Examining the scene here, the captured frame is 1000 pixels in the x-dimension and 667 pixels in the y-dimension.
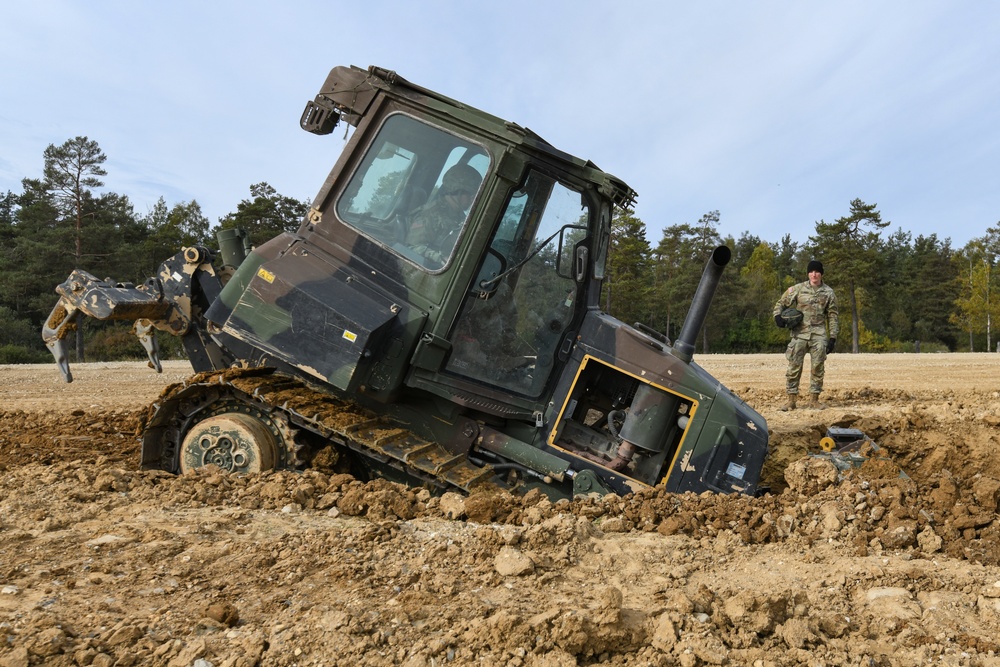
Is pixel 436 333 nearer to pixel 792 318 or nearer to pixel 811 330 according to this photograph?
pixel 792 318

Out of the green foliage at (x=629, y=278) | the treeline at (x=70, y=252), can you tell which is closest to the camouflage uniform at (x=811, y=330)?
the treeline at (x=70, y=252)

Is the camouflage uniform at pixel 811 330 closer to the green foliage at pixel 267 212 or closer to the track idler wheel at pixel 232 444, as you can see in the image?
the track idler wheel at pixel 232 444

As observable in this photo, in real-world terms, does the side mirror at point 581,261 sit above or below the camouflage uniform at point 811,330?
below

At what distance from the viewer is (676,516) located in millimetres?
3982

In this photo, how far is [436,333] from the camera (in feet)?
14.8

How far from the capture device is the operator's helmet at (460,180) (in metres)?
4.56

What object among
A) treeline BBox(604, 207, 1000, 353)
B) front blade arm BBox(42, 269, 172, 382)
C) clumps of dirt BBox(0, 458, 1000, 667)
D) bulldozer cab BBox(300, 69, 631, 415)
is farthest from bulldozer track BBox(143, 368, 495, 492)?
treeline BBox(604, 207, 1000, 353)

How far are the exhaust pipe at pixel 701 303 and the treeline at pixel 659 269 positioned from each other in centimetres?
2035

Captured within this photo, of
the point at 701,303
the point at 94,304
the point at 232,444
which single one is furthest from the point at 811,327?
Result: the point at 94,304

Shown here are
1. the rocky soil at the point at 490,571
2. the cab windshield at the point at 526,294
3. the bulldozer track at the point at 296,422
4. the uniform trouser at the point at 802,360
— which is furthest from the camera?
the uniform trouser at the point at 802,360

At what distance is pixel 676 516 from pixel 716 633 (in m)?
1.46

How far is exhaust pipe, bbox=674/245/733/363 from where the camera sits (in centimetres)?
479

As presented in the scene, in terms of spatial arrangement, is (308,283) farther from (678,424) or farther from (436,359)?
(678,424)

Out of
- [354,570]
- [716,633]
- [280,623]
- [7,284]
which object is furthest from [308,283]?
[7,284]
